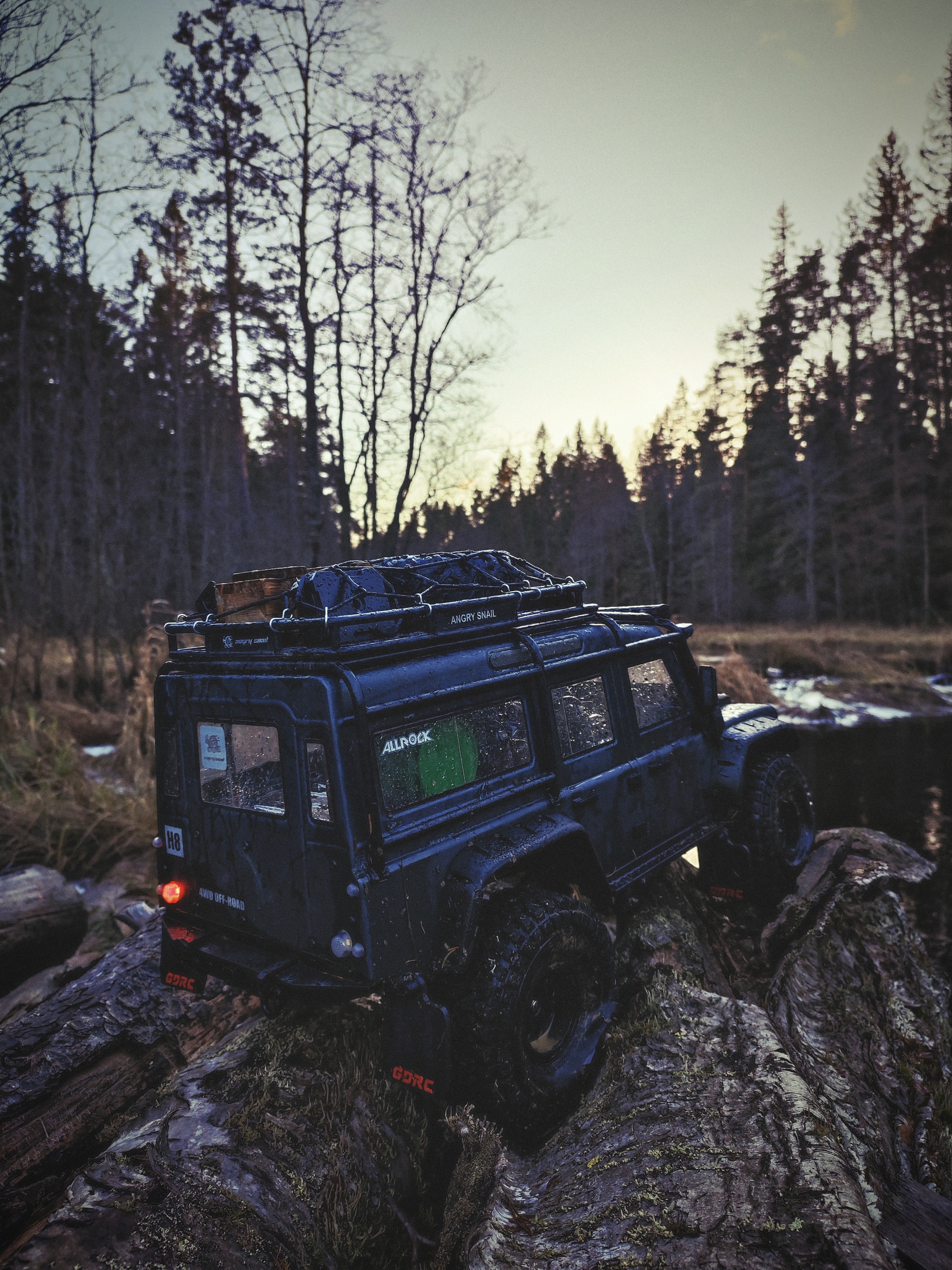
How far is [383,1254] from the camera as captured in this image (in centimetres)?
238

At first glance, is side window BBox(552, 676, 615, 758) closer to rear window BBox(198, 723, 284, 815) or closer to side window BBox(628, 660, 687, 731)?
side window BBox(628, 660, 687, 731)

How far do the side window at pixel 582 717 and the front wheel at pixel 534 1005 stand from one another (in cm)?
89

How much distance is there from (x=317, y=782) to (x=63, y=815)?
197 inches

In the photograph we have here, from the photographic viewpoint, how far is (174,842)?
3352 mm

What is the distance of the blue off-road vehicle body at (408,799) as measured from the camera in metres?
2.65

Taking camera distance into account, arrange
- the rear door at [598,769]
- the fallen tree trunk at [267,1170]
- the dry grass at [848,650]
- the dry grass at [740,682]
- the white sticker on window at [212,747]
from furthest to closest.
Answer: the dry grass at [848,650], the dry grass at [740,682], the rear door at [598,769], the white sticker on window at [212,747], the fallen tree trunk at [267,1170]

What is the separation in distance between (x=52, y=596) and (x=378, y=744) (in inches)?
525

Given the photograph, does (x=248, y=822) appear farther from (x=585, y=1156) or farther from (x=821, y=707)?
(x=821, y=707)

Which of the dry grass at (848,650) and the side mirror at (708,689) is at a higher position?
the side mirror at (708,689)

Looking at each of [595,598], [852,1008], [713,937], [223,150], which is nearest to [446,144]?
[223,150]

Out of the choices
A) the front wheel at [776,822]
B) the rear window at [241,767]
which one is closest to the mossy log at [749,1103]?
the front wheel at [776,822]

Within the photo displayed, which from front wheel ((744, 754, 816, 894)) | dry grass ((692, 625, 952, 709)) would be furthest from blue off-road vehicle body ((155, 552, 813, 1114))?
dry grass ((692, 625, 952, 709))

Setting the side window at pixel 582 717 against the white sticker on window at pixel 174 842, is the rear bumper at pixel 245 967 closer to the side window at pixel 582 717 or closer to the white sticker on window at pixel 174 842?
the white sticker on window at pixel 174 842

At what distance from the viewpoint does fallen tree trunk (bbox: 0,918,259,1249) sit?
2809mm
